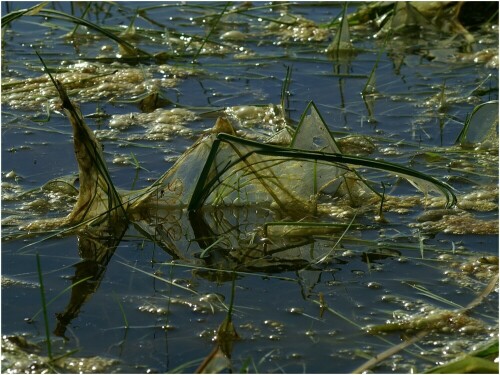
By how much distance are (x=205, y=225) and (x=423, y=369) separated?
0.91 metres

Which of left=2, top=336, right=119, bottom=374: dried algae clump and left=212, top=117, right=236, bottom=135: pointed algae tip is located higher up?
left=212, top=117, right=236, bottom=135: pointed algae tip

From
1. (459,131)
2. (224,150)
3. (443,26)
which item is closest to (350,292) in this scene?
(224,150)

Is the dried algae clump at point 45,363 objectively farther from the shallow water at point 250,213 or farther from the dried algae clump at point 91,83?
the dried algae clump at point 91,83

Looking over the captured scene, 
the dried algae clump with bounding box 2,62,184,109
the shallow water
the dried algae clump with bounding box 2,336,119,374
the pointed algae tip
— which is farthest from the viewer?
the dried algae clump with bounding box 2,62,184,109

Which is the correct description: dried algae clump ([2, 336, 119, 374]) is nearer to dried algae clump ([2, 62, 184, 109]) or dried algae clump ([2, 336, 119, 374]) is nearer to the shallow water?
the shallow water

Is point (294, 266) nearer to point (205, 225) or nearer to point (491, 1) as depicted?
point (205, 225)

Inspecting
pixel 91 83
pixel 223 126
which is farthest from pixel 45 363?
pixel 91 83

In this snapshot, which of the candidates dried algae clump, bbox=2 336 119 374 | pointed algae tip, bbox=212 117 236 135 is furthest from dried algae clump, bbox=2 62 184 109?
dried algae clump, bbox=2 336 119 374

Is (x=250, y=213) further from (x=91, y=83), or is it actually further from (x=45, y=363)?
(x=91, y=83)

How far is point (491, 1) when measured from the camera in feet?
16.2

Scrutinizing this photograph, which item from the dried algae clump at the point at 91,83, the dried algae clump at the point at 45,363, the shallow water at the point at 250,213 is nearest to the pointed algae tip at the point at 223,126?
the shallow water at the point at 250,213

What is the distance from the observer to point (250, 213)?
9.40 ft

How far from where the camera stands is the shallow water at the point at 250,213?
219cm

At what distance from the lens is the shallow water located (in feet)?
7.18
